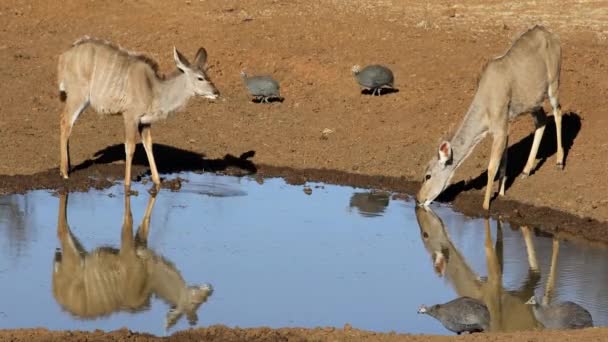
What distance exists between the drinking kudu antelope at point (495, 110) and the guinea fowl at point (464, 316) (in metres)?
5.14

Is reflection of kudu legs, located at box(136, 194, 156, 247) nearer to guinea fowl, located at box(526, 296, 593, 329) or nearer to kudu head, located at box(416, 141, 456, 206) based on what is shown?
kudu head, located at box(416, 141, 456, 206)

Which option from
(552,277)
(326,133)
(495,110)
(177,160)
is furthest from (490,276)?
(326,133)

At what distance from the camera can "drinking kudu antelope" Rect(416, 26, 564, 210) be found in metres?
17.1

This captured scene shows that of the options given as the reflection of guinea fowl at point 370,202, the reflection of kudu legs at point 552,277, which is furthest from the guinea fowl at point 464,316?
the reflection of guinea fowl at point 370,202

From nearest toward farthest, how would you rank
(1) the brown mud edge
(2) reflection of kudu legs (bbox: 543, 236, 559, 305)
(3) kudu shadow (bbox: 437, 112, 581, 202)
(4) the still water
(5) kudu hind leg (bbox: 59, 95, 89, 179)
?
(4) the still water
(2) reflection of kudu legs (bbox: 543, 236, 559, 305)
(1) the brown mud edge
(5) kudu hind leg (bbox: 59, 95, 89, 179)
(3) kudu shadow (bbox: 437, 112, 581, 202)

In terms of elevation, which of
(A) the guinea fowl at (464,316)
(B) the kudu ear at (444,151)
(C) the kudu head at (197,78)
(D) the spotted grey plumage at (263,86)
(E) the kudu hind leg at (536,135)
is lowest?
(A) the guinea fowl at (464,316)

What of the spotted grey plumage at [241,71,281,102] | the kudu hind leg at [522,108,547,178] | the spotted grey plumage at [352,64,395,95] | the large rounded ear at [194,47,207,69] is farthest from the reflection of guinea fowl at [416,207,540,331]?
the spotted grey plumage at [241,71,281,102]

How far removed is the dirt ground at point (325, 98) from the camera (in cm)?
1822

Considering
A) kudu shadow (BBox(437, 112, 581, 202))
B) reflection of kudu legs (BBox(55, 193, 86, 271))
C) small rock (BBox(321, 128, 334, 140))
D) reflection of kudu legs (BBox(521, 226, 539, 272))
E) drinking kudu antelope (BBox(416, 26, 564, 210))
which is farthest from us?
small rock (BBox(321, 128, 334, 140))

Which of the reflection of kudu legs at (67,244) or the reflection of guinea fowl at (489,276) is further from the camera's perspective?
the reflection of kudu legs at (67,244)

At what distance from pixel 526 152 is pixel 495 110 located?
2567 mm

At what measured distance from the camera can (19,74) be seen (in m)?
23.3

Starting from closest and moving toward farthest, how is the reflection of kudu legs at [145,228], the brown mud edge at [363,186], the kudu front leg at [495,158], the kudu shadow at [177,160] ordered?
the reflection of kudu legs at [145,228], the brown mud edge at [363,186], the kudu front leg at [495,158], the kudu shadow at [177,160]

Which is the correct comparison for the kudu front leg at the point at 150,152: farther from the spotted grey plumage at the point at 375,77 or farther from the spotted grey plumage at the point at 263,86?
the spotted grey plumage at the point at 375,77
